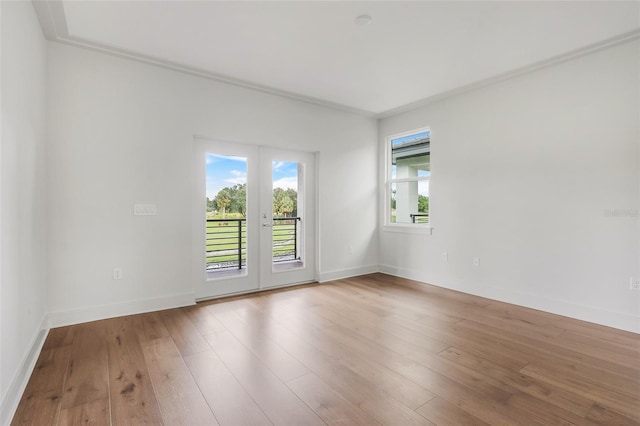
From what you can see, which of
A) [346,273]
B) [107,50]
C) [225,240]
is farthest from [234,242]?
[107,50]

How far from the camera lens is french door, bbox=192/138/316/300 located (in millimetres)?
3906

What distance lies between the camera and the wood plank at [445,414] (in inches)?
67.5

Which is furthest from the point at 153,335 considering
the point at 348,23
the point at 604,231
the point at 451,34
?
the point at 604,231

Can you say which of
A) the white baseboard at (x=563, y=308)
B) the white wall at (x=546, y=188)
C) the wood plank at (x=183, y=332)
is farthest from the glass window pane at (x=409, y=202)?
the wood plank at (x=183, y=332)

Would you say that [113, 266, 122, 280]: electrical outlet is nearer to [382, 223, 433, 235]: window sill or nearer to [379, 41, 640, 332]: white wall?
Result: [382, 223, 433, 235]: window sill

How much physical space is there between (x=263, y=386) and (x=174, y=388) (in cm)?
57

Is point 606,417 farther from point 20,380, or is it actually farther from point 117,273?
point 117,273

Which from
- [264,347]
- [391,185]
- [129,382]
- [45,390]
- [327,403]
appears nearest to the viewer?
[327,403]

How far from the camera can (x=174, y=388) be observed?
2023 millimetres

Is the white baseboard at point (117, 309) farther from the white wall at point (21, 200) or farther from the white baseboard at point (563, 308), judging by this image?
the white baseboard at point (563, 308)

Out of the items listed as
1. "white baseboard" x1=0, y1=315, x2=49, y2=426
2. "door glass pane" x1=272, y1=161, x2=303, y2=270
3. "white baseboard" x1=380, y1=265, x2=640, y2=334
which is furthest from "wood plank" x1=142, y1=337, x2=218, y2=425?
"white baseboard" x1=380, y1=265, x2=640, y2=334

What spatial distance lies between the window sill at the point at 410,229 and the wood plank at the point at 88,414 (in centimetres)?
419

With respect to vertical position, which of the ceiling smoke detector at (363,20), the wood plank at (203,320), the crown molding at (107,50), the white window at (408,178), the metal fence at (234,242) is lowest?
the wood plank at (203,320)

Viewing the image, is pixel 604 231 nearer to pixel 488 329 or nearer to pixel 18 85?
pixel 488 329
